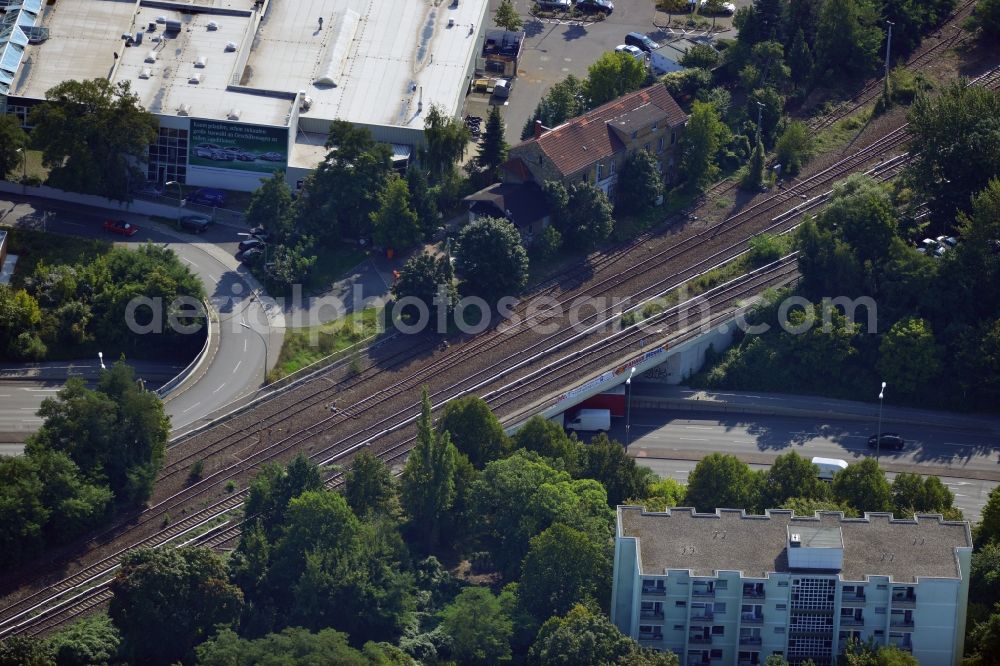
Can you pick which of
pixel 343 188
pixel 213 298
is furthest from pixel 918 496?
pixel 213 298

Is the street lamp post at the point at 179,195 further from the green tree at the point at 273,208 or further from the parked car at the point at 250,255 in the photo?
the green tree at the point at 273,208

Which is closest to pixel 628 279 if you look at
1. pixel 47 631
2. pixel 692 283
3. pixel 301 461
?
pixel 692 283

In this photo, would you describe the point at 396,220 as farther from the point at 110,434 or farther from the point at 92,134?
the point at 110,434

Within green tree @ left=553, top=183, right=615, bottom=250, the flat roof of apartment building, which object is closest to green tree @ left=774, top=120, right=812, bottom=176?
green tree @ left=553, top=183, right=615, bottom=250

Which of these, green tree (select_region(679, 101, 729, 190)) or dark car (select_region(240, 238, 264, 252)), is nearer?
dark car (select_region(240, 238, 264, 252))

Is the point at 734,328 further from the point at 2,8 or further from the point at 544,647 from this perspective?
the point at 2,8

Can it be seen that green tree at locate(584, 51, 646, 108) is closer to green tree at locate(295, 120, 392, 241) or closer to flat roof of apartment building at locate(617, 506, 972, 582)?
green tree at locate(295, 120, 392, 241)

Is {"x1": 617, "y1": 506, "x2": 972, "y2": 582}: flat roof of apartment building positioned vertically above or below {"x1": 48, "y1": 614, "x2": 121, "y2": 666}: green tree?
above
